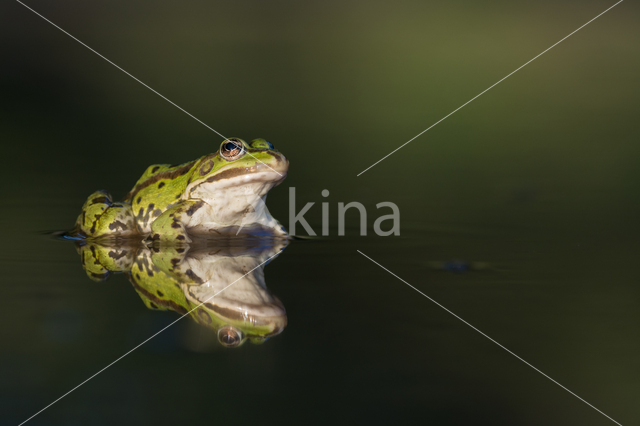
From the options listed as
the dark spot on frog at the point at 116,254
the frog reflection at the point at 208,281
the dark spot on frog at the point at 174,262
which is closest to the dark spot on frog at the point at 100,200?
the frog reflection at the point at 208,281

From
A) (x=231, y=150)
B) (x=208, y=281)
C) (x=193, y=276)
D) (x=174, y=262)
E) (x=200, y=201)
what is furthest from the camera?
(x=200, y=201)

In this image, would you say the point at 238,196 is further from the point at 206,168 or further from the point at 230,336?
the point at 230,336

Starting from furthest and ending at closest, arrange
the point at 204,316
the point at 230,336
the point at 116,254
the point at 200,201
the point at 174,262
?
the point at 200,201, the point at 116,254, the point at 174,262, the point at 204,316, the point at 230,336

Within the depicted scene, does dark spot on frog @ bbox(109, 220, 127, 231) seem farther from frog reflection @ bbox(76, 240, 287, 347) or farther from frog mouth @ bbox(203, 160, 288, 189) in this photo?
frog mouth @ bbox(203, 160, 288, 189)

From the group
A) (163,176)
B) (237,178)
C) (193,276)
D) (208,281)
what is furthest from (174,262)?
(163,176)

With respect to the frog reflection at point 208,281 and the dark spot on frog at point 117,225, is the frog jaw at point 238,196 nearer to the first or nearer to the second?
the frog reflection at point 208,281

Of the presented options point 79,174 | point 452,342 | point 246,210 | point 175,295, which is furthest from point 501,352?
point 79,174

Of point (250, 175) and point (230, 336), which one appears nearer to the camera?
point (230, 336)
